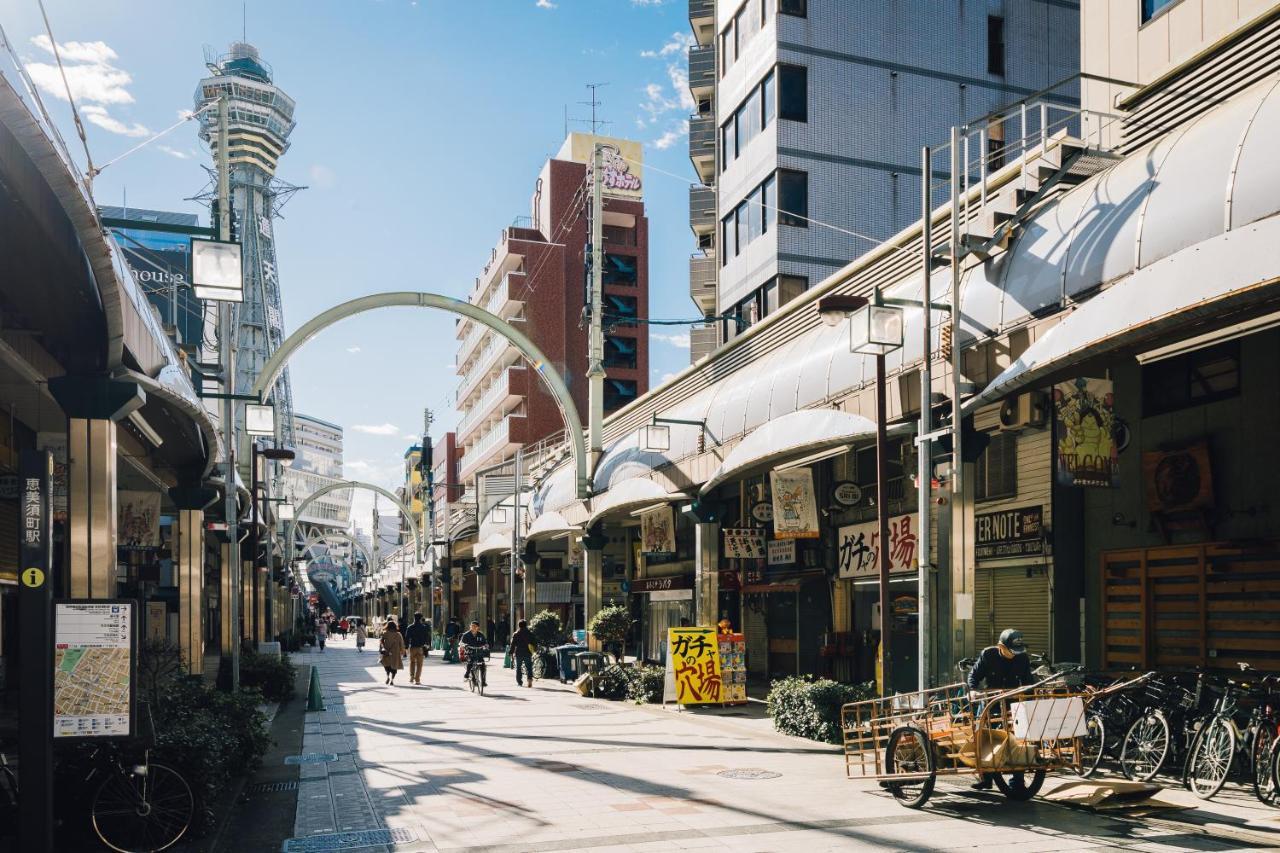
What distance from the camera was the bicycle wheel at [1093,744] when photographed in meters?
14.0

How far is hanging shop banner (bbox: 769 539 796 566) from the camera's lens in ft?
92.5

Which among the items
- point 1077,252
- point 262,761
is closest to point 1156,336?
point 1077,252

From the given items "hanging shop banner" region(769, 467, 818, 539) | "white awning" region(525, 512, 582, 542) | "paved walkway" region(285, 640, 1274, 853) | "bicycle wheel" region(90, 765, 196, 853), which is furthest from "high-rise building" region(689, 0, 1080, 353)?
"bicycle wheel" region(90, 765, 196, 853)

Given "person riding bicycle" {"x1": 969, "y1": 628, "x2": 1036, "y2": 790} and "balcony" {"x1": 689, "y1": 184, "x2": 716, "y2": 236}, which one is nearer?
"person riding bicycle" {"x1": 969, "y1": 628, "x2": 1036, "y2": 790}


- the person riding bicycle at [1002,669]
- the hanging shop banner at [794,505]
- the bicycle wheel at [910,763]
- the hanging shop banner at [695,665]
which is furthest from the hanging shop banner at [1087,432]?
the hanging shop banner at [695,665]

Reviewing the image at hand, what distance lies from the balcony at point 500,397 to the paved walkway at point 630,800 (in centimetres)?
5483

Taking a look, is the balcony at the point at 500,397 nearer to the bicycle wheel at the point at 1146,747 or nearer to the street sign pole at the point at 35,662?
the bicycle wheel at the point at 1146,747

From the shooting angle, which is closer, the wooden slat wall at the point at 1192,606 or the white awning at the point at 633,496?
the wooden slat wall at the point at 1192,606

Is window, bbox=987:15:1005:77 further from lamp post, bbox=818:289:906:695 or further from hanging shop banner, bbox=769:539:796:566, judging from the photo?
lamp post, bbox=818:289:906:695

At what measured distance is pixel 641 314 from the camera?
8406 centimetres

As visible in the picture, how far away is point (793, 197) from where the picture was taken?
36531 millimetres

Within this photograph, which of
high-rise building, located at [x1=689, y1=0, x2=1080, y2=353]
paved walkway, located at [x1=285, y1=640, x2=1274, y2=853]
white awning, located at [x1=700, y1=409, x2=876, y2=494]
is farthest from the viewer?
high-rise building, located at [x1=689, y1=0, x2=1080, y2=353]

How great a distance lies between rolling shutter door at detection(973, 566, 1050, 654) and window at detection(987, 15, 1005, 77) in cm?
2661

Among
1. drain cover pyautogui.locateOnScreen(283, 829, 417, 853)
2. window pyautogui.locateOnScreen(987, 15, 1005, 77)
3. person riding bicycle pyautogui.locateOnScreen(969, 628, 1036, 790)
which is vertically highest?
window pyautogui.locateOnScreen(987, 15, 1005, 77)
